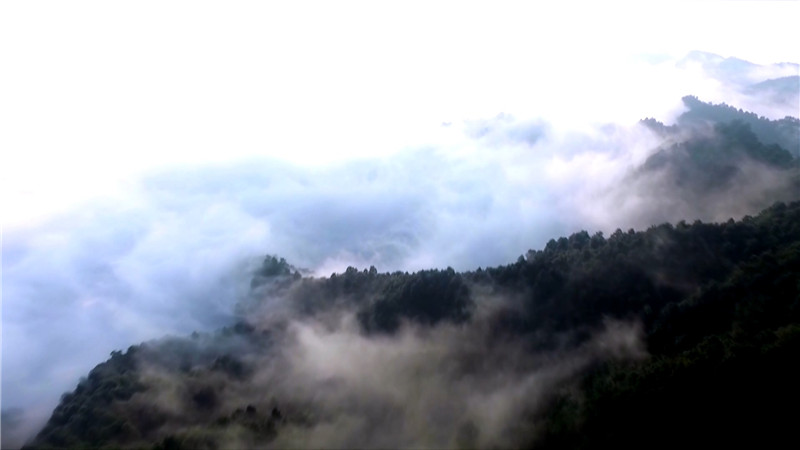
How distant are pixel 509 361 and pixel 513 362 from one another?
1.17ft

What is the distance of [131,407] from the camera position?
178ft

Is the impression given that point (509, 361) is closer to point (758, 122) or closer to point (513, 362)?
point (513, 362)

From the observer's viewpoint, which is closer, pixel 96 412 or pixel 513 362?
pixel 513 362

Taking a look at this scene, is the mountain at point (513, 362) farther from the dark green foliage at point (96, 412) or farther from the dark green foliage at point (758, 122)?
the dark green foliage at point (758, 122)

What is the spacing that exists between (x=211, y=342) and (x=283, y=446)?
26.6m

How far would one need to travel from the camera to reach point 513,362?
164 ft

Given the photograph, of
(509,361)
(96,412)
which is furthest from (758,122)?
(96,412)

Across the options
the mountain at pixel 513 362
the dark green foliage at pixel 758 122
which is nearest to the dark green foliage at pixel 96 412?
the mountain at pixel 513 362

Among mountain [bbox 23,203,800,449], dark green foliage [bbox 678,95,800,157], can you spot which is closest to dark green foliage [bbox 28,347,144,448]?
mountain [bbox 23,203,800,449]

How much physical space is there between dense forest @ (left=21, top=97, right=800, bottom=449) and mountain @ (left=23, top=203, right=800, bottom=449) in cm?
13


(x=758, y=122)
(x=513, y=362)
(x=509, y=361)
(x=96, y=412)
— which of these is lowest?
(x=513, y=362)

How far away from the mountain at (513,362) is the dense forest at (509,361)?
131 mm

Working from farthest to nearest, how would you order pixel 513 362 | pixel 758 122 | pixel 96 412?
pixel 758 122 < pixel 96 412 < pixel 513 362

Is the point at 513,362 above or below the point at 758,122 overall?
below
